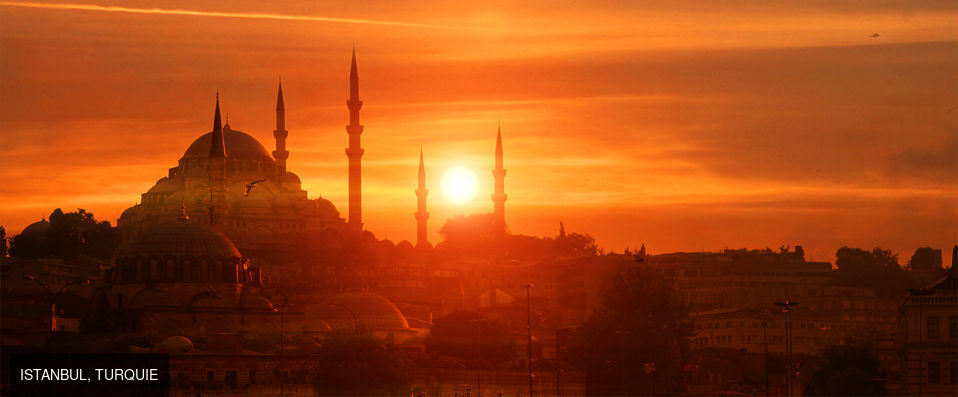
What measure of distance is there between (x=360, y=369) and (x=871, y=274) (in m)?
88.1

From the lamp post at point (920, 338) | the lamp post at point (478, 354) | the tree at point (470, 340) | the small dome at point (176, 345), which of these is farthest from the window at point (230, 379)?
the lamp post at point (920, 338)

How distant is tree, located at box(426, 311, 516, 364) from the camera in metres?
125

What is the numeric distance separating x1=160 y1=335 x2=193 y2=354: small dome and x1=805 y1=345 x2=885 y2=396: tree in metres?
32.0

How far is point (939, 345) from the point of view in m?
87.4

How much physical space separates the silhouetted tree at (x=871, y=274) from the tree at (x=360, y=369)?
72.9m

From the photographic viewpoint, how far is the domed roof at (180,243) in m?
138

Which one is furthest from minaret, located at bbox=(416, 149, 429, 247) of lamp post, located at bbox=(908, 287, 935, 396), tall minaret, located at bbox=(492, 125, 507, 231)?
lamp post, located at bbox=(908, 287, 935, 396)

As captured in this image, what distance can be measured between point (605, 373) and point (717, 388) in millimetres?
7324

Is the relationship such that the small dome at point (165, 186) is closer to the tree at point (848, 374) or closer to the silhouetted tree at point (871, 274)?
the silhouetted tree at point (871, 274)

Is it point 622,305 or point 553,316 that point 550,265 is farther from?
point 622,305

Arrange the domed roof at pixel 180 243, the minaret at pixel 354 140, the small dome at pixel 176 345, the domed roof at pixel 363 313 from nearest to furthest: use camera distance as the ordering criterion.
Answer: the small dome at pixel 176 345 < the domed roof at pixel 363 313 < the domed roof at pixel 180 243 < the minaret at pixel 354 140

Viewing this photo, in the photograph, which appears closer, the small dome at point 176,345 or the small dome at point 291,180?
the small dome at point 176,345

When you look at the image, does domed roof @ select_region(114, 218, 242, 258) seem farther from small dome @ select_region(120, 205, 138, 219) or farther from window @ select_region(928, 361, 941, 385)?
window @ select_region(928, 361, 941, 385)

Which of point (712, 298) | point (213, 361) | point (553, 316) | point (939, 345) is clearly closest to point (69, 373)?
point (939, 345)
